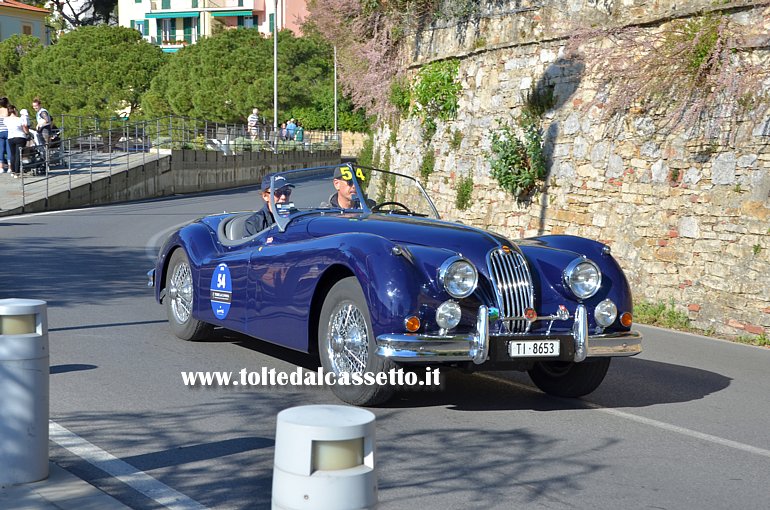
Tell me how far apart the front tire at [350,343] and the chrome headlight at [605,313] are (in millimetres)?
1498

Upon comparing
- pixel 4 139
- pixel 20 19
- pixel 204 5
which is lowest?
pixel 4 139

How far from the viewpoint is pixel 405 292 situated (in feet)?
22.2

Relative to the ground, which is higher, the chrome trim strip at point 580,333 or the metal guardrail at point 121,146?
the metal guardrail at point 121,146

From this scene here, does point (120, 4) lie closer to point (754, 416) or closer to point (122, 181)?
point (122, 181)

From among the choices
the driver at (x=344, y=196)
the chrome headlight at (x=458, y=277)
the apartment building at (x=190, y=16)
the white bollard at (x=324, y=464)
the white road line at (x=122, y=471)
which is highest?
the apartment building at (x=190, y=16)

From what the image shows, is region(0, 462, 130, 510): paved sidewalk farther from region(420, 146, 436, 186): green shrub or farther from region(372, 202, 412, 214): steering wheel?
region(420, 146, 436, 186): green shrub

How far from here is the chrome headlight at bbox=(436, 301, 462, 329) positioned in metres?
6.80

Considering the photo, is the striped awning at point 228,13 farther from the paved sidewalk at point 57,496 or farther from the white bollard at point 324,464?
the white bollard at point 324,464

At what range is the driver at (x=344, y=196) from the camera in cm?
874

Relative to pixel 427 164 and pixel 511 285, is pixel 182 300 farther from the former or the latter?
pixel 427 164

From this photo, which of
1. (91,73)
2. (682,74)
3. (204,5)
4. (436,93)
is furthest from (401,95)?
(204,5)

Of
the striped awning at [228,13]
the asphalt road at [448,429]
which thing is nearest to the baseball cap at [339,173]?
the asphalt road at [448,429]

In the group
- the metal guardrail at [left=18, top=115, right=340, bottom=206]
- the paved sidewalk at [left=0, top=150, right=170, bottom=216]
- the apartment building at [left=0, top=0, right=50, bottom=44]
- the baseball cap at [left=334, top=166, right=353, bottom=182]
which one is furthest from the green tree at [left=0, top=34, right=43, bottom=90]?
the baseball cap at [left=334, top=166, right=353, bottom=182]

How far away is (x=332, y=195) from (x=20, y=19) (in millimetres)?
81363
